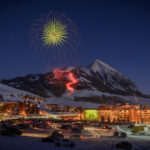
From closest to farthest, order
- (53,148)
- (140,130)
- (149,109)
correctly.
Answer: (53,148)
(140,130)
(149,109)

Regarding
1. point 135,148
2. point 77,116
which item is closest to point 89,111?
point 77,116

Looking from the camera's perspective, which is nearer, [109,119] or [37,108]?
[109,119]

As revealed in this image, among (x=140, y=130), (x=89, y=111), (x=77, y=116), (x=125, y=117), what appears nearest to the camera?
(x=140, y=130)

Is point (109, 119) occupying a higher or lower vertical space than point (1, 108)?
lower

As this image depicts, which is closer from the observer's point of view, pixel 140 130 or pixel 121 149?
pixel 121 149

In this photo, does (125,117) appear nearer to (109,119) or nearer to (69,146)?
(109,119)

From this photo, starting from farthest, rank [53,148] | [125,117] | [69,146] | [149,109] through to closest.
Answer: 1. [125,117]
2. [149,109]
3. [69,146]
4. [53,148]

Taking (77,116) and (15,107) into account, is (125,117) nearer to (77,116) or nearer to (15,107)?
(77,116)

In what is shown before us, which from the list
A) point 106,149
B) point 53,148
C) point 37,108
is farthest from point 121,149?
point 37,108

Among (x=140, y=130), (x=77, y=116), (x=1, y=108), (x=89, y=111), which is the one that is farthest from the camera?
(x=77, y=116)
